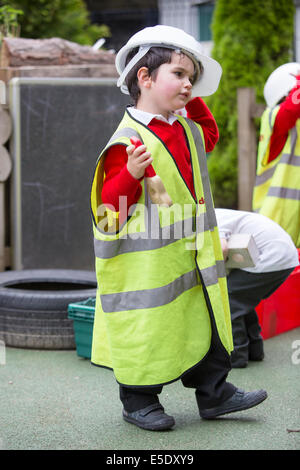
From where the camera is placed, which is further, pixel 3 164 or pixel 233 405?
pixel 3 164

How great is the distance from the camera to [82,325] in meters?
3.46

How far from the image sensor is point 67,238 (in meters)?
4.80

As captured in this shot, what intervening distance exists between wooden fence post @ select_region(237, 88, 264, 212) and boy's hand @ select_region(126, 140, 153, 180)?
3481mm

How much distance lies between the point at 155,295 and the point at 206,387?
0.46 metres

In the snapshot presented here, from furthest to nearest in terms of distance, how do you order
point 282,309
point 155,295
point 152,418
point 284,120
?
point 284,120 → point 282,309 → point 152,418 → point 155,295

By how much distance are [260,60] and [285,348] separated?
13.6 ft

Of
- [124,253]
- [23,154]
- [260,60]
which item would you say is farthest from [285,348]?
[260,60]

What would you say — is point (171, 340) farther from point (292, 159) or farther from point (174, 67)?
point (292, 159)

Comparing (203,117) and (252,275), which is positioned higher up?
(203,117)

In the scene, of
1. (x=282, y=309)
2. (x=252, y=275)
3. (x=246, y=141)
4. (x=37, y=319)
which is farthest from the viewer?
(x=246, y=141)

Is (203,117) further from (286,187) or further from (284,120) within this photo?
(286,187)

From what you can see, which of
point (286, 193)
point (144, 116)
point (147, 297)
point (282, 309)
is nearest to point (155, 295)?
point (147, 297)

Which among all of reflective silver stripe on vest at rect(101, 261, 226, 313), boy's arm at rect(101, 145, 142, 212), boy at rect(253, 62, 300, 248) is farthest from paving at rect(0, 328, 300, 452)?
boy at rect(253, 62, 300, 248)

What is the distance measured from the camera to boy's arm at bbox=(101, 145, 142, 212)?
232 cm
